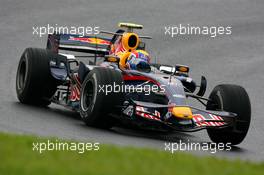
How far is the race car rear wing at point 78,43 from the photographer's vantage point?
54.1ft

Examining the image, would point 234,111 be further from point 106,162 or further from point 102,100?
point 106,162

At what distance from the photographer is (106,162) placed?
8781mm

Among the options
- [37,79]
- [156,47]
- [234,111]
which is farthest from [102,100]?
[156,47]

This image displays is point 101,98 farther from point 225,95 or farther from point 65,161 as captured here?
point 65,161

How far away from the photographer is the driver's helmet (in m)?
14.6

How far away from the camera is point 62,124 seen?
13883 mm

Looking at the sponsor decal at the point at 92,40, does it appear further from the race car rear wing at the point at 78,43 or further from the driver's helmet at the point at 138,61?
the driver's helmet at the point at 138,61

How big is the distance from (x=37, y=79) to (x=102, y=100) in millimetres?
2569

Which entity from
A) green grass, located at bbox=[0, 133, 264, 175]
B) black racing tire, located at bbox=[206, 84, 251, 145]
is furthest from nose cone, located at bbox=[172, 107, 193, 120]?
green grass, located at bbox=[0, 133, 264, 175]

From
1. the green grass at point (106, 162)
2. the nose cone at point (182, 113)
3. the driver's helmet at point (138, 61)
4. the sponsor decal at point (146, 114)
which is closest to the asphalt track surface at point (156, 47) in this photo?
the sponsor decal at point (146, 114)

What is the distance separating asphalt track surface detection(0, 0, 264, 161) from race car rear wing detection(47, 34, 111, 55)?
1203 mm

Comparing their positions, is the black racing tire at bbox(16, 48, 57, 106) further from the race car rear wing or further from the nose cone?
the nose cone

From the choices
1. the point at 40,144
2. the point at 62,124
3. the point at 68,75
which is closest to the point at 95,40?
the point at 68,75

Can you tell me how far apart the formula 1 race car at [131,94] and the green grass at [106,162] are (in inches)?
132
